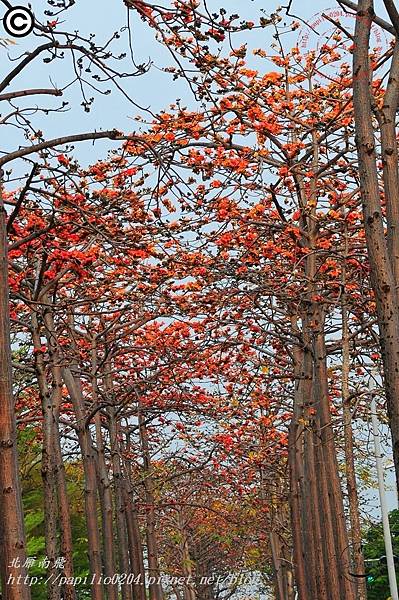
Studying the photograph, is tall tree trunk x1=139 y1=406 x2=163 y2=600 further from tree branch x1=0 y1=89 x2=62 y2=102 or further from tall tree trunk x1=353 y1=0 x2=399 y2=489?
tall tree trunk x1=353 y1=0 x2=399 y2=489

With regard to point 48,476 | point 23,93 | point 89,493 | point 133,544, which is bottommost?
point 133,544

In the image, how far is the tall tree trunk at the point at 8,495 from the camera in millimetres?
5996

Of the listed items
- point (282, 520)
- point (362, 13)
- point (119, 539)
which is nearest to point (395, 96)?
point (362, 13)

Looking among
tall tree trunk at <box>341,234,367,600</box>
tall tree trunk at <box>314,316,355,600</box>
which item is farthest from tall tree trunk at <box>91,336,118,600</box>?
tall tree trunk at <box>341,234,367,600</box>

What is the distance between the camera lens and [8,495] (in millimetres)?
6102

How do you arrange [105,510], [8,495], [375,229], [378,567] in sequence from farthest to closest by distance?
[378,567], [105,510], [8,495], [375,229]

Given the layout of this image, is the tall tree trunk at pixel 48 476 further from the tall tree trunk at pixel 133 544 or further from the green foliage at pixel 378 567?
the green foliage at pixel 378 567

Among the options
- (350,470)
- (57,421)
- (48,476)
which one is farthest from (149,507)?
(350,470)

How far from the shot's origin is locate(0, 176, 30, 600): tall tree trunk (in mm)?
5996

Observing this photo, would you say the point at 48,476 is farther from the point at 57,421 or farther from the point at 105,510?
the point at 105,510

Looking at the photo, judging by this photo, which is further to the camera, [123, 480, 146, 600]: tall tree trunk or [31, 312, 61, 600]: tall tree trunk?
[123, 480, 146, 600]: tall tree trunk

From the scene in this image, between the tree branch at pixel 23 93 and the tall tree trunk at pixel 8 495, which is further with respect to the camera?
the tree branch at pixel 23 93

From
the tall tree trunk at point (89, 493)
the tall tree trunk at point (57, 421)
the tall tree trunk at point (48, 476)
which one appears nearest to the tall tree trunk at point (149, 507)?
the tall tree trunk at point (89, 493)

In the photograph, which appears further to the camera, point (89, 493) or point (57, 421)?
point (89, 493)
